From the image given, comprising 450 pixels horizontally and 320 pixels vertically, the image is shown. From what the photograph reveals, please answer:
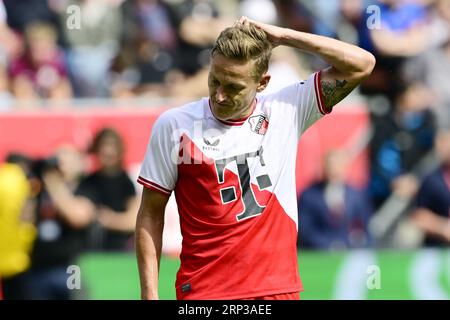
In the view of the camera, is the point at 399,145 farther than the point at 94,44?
No

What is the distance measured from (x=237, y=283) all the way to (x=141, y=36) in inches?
335

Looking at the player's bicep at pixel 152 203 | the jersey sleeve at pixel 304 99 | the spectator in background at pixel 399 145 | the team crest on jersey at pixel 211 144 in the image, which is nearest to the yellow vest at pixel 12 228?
the spectator in background at pixel 399 145

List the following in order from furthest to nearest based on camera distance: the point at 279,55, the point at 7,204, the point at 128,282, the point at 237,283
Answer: the point at 279,55, the point at 128,282, the point at 7,204, the point at 237,283

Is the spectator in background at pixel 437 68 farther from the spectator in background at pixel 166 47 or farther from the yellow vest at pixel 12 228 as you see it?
the yellow vest at pixel 12 228

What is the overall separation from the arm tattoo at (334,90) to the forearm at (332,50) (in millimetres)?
94

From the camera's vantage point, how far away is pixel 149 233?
19.0 feet

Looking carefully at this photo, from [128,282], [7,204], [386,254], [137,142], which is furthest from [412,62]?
[7,204]

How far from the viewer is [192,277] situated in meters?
5.76

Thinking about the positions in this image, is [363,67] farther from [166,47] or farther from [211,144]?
[166,47]

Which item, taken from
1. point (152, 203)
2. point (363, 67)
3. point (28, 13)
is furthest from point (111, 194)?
point (363, 67)

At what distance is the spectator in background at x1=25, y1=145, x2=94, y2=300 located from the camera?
10.6m

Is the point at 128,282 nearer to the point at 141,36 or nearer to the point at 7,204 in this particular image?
the point at 7,204

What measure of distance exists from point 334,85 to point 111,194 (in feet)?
21.4

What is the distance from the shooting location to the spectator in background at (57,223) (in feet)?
34.7
